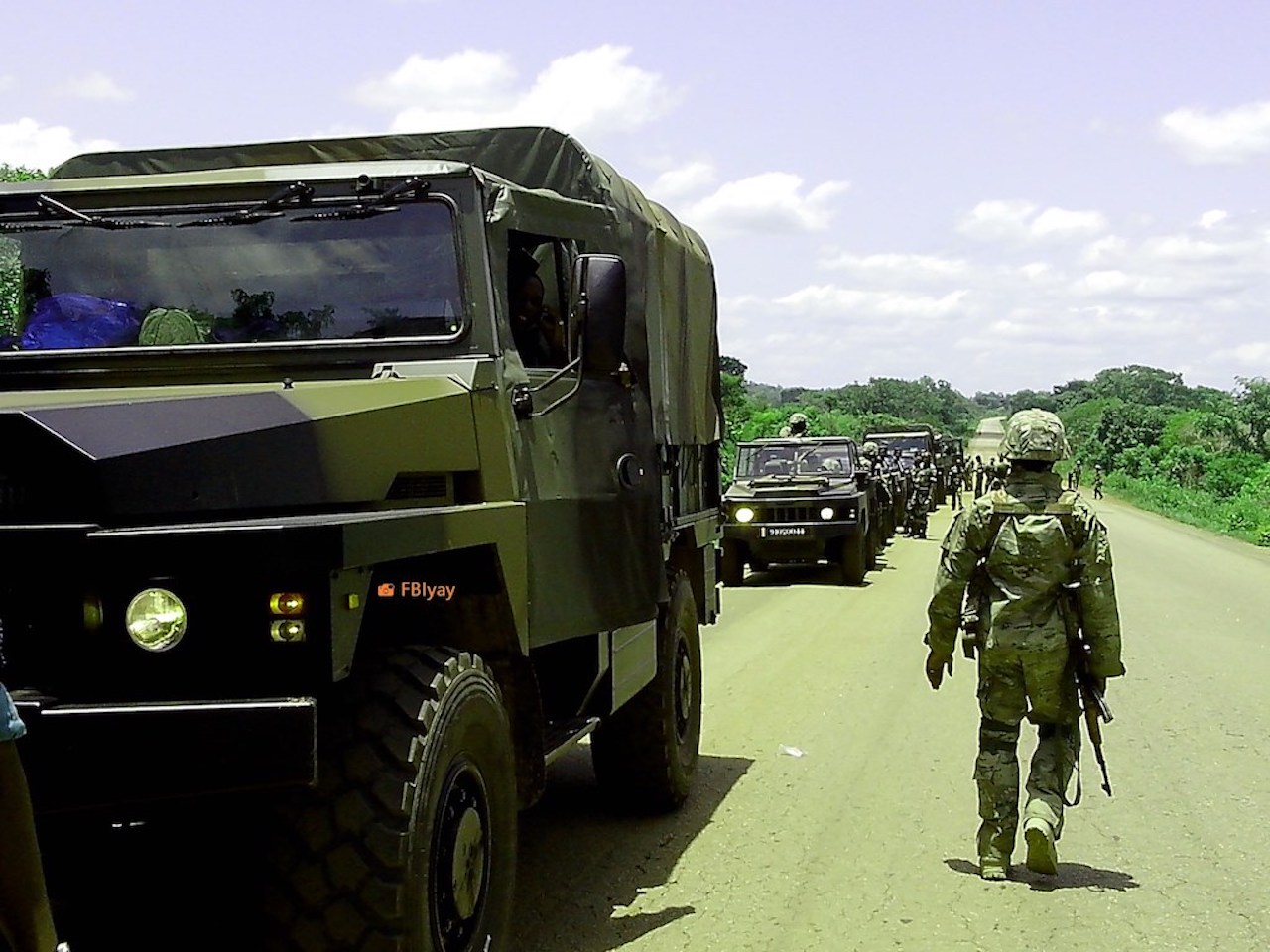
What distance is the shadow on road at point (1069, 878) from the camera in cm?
589

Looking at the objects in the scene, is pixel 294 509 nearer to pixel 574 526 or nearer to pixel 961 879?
pixel 574 526

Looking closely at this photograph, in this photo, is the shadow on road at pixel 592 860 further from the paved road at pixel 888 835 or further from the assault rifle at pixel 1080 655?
the assault rifle at pixel 1080 655

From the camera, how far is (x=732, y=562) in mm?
18844

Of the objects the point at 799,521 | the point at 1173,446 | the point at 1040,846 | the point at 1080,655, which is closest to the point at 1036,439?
the point at 1080,655

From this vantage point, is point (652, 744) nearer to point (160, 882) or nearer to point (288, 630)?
point (160, 882)

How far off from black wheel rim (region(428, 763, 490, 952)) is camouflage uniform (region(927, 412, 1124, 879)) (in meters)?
2.50

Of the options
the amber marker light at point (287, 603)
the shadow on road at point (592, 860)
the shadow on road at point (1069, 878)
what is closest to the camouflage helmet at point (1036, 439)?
the shadow on road at point (1069, 878)

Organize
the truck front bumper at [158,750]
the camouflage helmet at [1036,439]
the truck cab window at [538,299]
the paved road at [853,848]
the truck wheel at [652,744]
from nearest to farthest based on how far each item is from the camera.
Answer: the truck front bumper at [158,750], the paved road at [853,848], the truck cab window at [538,299], the camouflage helmet at [1036,439], the truck wheel at [652,744]

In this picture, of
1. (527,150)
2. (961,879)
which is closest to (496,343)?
(527,150)

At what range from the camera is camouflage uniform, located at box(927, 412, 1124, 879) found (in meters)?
5.99

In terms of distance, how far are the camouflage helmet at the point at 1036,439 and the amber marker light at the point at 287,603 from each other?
345 centimetres

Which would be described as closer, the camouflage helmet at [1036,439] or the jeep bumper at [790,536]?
the camouflage helmet at [1036,439]

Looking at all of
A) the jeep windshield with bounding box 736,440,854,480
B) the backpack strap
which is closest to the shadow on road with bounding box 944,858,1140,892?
the backpack strap

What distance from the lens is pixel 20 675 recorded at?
11.2ft
